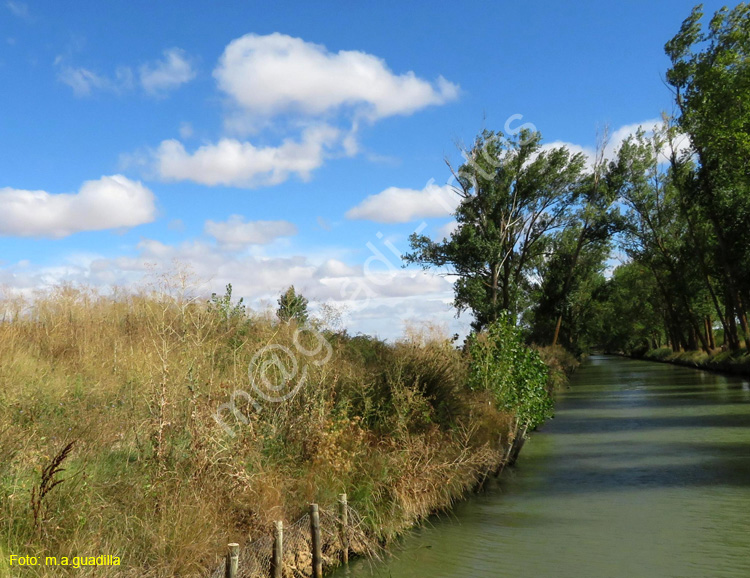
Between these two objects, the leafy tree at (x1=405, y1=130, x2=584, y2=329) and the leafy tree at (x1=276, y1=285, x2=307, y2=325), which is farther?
the leafy tree at (x1=405, y1=130, x2=584, y2=329)

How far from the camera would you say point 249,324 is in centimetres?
1548

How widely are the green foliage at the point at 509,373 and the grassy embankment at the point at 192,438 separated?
78cm

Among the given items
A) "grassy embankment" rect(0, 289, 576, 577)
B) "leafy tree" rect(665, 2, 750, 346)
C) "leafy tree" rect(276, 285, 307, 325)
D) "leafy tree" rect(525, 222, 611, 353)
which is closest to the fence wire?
"grassy embankment" rect(0, 289, 576, 577)

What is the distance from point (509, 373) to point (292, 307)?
494cm

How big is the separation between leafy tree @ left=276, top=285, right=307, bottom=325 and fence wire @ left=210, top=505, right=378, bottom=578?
23.5 feet

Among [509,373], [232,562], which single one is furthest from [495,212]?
[232,562]

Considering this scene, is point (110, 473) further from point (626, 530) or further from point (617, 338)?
point (617, 338)

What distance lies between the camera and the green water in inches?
329

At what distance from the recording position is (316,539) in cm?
746

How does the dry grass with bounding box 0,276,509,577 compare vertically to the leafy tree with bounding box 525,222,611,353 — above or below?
below

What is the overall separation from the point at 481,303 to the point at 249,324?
71.5ft

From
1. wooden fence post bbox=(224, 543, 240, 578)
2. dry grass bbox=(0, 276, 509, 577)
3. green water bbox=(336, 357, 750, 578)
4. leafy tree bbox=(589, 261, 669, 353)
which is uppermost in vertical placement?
leafy tree bbox=(589, 261, 669, 353)

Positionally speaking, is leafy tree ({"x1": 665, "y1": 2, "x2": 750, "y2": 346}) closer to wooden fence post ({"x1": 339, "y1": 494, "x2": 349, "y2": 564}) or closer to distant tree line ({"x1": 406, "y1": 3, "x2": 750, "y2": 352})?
distant tree line ({"x1": 406, "y1": 3, "x2": 750, "y2": 352})

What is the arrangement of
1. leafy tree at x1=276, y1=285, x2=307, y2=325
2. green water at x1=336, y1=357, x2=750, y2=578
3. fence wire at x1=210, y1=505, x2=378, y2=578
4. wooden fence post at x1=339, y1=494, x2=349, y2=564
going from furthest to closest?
1. leafy tree at x1=276, y1=285, x2=307, y2=325
2. green water at x1=336, y1=357, x2=750, y2=578
3. wooden fence post at x1=339, y1=494, x2=349, y2=564
4. fence wire at x1=210, y1=505, x2=378, y2=578
